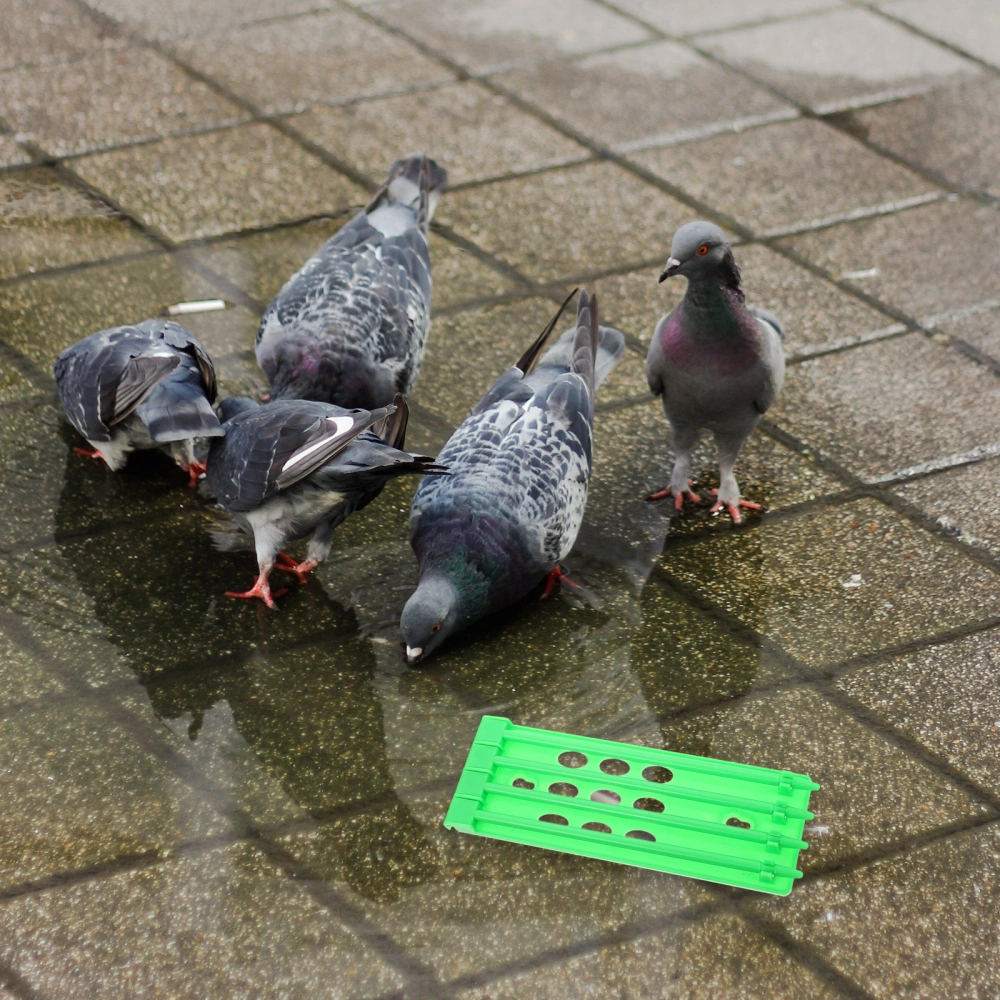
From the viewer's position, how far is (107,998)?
117 inches

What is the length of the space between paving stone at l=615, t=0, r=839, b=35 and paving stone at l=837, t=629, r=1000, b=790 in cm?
539

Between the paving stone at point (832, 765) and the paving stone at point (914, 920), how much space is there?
0.25ft

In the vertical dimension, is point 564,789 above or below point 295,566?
above

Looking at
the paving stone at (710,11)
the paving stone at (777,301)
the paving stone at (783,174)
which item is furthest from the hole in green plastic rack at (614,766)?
the paving stone at (710,11)

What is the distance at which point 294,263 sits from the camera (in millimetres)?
5930

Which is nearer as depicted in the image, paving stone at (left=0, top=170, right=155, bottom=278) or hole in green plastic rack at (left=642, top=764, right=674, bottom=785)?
hole in green plastic rack at (left=642, top=764, right=674, bottom=785)

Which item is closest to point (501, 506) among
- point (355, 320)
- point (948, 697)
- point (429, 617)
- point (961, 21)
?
point (429, 617)

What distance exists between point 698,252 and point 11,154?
401cm

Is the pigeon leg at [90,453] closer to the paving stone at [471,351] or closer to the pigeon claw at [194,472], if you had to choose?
the pigeon claw at [194,472]

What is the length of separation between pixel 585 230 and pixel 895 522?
2.41 m

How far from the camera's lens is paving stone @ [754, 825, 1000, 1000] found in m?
3.03

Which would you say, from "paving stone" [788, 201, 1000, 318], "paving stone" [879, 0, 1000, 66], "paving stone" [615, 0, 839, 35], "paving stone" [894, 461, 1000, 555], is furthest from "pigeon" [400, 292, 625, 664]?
"paving stone" [879, 0, 1000, 66]

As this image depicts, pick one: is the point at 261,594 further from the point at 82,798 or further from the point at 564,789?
the point at 564,789

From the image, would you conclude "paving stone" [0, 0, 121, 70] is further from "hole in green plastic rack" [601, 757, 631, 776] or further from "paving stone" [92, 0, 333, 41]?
"hole in green plastic rack" [601, 757, 631, 776]
